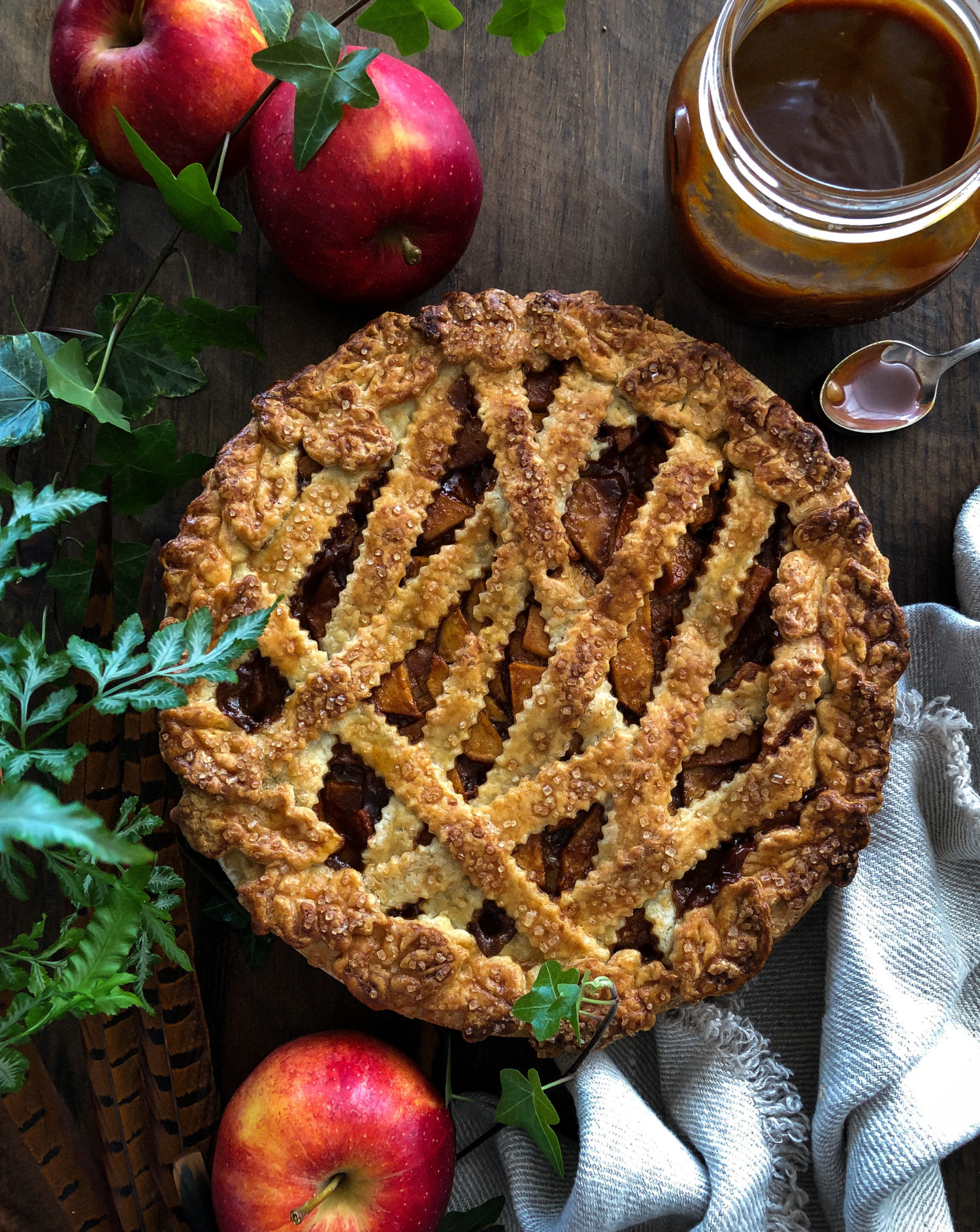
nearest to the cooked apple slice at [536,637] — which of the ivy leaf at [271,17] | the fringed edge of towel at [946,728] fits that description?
the fringed edge of towel at [946,728]

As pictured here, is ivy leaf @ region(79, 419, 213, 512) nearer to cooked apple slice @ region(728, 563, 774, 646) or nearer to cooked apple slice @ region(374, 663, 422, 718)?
cooked apple slice @ region(374, 663, 422, 718)

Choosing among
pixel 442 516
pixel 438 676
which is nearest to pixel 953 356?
pixel 442 516

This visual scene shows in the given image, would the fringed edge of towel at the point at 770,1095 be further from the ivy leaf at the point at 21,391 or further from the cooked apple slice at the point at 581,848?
the ivy leaf at the point at 21,391

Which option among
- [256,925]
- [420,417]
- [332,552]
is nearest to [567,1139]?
[256,925]

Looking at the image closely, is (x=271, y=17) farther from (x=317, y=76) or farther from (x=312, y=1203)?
(x=312, y=1203)

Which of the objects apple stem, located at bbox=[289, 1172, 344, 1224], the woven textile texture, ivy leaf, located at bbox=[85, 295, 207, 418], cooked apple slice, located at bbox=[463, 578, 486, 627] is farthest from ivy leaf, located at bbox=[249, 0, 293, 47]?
apple stem, located at bbox=[289, 1172, 344, 1224]

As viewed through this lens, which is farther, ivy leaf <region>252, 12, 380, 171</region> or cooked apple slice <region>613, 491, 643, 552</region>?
cooked apple slice <region>613, 491, 643, 552</region>
